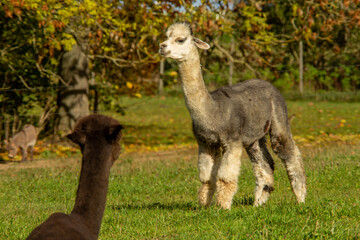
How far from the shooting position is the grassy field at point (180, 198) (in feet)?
16.5

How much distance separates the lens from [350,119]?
62.3 ft

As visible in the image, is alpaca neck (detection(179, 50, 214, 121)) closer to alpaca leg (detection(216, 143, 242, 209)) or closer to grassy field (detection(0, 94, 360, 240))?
alpaca leg (detection(216, 143, 242, 209))

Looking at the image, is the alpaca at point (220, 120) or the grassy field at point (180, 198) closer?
the grassy field at point (180, 198)

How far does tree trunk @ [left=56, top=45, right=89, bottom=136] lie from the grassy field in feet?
4.36

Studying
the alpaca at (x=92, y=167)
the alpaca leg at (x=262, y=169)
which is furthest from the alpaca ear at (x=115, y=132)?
the alpaca leg at (x=262, y=169)

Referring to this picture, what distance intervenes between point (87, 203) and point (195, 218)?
2.68m

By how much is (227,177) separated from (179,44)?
1674 millimetres

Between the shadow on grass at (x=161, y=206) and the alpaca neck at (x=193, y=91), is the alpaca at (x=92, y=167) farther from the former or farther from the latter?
the shadow on grass at (x=161, y=206)

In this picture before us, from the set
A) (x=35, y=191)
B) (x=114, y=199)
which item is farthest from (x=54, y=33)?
(x=114, y=199)

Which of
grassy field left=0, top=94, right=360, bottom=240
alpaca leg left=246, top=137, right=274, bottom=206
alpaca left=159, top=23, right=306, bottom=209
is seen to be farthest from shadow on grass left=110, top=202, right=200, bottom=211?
alpaca leg left=246, top=137, right=274, bottom=206

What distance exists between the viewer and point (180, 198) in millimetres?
7363

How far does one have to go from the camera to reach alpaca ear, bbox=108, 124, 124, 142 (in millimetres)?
2942

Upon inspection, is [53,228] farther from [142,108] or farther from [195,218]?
[142,108]

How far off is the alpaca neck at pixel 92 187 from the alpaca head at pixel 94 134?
2 centimetres
